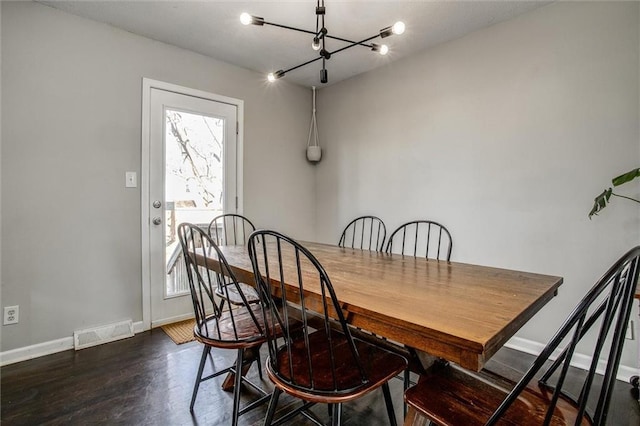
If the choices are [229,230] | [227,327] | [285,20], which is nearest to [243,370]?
[227,327]

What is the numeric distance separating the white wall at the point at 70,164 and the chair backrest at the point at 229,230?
635 millimetres

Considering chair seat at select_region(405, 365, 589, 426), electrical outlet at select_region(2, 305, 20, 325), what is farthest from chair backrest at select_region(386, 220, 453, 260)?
electrical outlet at select_region(2, 305, 20, 325)

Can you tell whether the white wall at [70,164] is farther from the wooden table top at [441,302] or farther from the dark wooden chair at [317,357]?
the dark wooden chair at [317,357]

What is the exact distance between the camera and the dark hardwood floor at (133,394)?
62.7 inches

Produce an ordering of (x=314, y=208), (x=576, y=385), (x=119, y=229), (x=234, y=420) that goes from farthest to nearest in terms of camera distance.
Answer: (x=314, y=208), (x=119, y=229), (x=576, y=385), (x=234, y=420)

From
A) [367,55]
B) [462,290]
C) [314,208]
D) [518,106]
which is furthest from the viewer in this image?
[314,208]

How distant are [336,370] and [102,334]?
2.13 meters

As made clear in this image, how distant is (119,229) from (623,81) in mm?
3572

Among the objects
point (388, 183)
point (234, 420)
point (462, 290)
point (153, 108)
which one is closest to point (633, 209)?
point (462, 290)

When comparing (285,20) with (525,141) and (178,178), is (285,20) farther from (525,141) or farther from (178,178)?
(525,141)

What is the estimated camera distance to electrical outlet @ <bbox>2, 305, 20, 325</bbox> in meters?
2.12

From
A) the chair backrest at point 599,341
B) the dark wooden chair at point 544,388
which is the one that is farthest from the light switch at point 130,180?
the chair backrest at point 599,341

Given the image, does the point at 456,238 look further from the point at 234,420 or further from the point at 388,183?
the point at 234,420

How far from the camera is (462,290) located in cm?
121
